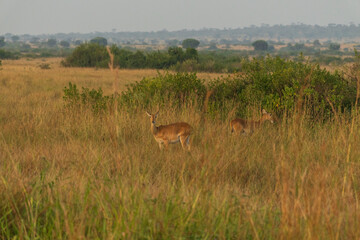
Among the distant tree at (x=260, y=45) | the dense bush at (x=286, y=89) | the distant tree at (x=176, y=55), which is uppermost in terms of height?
the dense bush at (x=286, y=89)

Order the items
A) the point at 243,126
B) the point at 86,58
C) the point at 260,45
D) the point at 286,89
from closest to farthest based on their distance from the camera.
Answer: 1. the point at 243,126
2. the point at 286,89
3. the point at 86,58
4. the point at 260,45

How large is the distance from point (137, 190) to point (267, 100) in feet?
20.2

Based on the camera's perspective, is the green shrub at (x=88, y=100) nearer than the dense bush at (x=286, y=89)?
No

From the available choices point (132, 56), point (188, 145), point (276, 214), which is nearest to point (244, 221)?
point (276, 214)

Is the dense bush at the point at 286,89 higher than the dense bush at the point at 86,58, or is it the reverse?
the dense bush at the point at 286,89

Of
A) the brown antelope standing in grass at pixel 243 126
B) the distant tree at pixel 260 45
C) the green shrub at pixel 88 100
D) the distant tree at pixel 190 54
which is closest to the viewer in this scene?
the brown antelope standing in grass at pixel 243 126

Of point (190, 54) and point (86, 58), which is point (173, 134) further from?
point (86, 58)

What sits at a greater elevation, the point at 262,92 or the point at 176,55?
the point at 262,92

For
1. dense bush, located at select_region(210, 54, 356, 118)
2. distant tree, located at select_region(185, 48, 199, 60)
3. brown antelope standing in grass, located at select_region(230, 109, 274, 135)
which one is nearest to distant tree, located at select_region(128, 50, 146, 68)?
distant tree, located at select_region(185, 48, 199, 60)

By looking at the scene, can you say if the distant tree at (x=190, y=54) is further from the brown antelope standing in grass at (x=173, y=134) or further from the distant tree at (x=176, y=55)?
the brown antelope standing in grass at (x=173, y=134)

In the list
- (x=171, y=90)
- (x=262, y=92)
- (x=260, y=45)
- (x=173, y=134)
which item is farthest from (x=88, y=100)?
(x=260, y=45)

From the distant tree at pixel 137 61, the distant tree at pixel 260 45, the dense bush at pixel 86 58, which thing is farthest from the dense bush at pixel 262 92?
the distant tree at pixel 260 45

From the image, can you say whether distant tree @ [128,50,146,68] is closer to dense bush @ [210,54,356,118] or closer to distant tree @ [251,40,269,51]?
dense bush @ [210,54,356,118]

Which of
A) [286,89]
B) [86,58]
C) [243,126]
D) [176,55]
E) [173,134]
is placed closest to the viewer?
[173,134]
